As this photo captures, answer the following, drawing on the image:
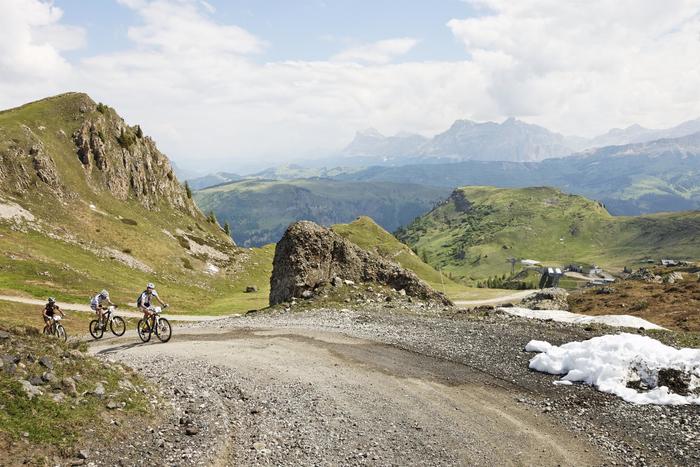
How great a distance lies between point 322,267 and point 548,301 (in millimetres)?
31260

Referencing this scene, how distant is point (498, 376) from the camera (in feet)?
74.9

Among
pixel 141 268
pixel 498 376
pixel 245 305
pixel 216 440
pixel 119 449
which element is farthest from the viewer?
pixel 141 268

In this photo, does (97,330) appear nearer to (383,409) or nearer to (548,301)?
(383,409)

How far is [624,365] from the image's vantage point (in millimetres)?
21641

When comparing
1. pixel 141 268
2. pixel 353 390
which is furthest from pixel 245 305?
pixel 353 390

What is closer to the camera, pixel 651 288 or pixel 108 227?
pixel 651 288

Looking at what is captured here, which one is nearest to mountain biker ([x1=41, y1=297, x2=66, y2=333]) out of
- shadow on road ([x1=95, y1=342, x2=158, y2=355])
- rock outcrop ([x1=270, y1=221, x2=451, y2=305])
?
shadow on road ([x1=95, y1=342, x2=158, y2=355])

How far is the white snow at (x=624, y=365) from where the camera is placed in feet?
65.1

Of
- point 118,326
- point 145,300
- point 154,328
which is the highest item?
point 145,300

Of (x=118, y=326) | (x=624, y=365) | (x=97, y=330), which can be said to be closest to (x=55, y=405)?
(x=97, y=330)

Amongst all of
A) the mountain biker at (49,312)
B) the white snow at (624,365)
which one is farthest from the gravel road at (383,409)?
the mountain biker at (49,312)

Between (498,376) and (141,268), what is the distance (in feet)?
266

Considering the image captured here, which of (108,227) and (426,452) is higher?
(108,227)

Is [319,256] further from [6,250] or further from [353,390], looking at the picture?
[6,250]
